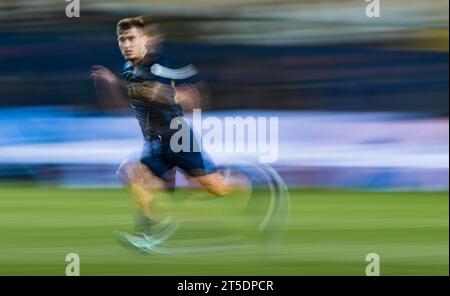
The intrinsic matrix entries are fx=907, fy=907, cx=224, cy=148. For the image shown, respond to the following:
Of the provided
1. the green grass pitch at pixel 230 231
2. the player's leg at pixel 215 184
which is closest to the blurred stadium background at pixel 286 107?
the green grass pitch at pixel 230 231

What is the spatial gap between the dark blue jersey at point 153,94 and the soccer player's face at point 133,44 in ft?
0.14

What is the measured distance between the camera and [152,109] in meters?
5.17

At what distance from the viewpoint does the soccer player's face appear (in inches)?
202

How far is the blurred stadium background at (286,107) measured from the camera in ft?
16.8

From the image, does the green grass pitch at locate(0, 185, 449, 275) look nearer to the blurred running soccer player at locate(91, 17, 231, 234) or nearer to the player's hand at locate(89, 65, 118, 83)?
the blurred running soccer player at locate(91, 17, 231, 234)

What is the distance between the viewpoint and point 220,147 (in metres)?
5.13

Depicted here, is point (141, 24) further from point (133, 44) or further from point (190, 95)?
point (190, 95)

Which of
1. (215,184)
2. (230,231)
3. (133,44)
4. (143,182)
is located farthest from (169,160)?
(133,44)

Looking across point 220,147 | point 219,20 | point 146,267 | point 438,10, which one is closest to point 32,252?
point 146,267

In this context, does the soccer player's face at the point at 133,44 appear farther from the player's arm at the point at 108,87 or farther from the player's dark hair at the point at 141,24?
the player's arm at the point at 108,87

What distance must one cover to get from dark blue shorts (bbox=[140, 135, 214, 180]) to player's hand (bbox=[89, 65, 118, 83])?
16.2 inches

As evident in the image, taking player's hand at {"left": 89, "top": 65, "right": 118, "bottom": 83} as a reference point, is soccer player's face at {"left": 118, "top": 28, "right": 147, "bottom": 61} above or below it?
above

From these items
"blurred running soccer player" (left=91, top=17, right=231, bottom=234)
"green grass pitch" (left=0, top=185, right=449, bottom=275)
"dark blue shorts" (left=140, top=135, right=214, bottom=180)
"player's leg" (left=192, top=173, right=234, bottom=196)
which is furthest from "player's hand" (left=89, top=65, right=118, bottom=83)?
"player's leg" (left=192, top=173, right=234, bottom=196)
